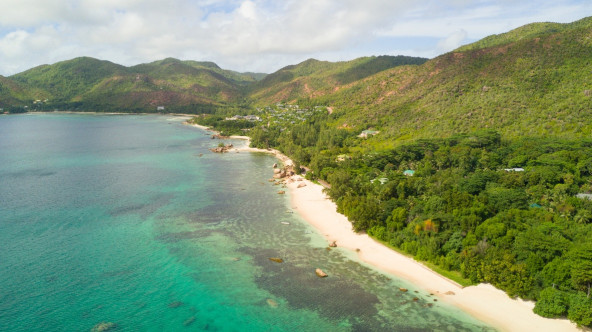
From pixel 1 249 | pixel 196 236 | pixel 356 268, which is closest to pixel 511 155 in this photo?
pixel 356 268

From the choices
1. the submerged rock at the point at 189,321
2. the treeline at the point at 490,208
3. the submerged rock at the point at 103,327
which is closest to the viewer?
the submerged rock at the point at 103,327

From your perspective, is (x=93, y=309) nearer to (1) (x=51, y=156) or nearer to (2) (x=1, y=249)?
(2) (x=1, y=249)

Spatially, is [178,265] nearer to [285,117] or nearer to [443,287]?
[443,287]

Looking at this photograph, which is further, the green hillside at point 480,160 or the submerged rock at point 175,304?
the green hillside at point 480,160

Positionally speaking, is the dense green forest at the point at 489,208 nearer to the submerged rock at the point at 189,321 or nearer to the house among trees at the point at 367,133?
the house among trees at the point at 367,133

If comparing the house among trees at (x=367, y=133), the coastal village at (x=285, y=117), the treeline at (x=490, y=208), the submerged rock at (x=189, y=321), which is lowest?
the submerged rock at (x=189, y=321)

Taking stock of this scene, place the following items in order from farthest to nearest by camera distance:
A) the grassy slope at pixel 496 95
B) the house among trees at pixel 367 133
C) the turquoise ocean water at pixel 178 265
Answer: the house among trees at pixel 367 133, the grassy slope at pixel 496 95, the turquoise ocean water at pixel 178 265

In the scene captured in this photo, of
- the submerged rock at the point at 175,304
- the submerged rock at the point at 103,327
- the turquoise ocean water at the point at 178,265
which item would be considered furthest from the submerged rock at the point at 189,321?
the submerged rock at the point at 103,327
